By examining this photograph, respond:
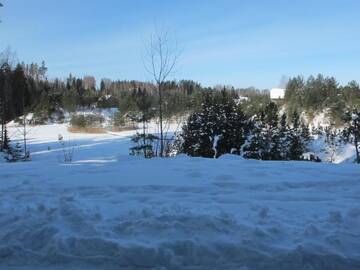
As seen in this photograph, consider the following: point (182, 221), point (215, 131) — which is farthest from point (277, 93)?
point (182, 221)

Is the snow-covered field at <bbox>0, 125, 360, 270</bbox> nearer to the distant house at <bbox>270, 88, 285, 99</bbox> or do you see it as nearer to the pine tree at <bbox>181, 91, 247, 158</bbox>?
the pine tree at <bbox>181, 91, 247, 158</bbox>

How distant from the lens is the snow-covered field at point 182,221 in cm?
324

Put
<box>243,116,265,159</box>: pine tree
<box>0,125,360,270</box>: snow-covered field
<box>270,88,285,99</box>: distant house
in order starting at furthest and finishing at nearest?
1. <box>270,88,285,99</box>: distant house
2. <box>243,116,265,159</box>: pine tree
3. <box>0,125,360,270</box>: snow-covered field

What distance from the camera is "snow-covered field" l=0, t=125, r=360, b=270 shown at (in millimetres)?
3240

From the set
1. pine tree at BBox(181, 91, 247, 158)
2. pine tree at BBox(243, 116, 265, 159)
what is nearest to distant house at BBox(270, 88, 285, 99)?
pine tree at BBox(243, 116, 265, 159)

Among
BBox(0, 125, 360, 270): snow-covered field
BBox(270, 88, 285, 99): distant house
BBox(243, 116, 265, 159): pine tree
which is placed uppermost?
BBox(270, 88, 285, 99): distant house

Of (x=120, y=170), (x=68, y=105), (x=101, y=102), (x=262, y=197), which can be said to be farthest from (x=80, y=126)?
(x=262, y=197)

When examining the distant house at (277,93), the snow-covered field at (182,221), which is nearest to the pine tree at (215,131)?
the snow-covered field at (182,221)

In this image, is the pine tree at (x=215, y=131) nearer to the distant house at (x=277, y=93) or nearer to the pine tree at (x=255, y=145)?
the pine tree at (x=255, y=145)

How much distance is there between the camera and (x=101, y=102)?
179 ft

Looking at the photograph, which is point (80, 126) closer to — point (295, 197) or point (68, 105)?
point (68, 105)

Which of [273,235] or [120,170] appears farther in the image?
[120,170]

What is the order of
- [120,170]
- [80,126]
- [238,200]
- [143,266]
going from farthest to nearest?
[80,126]
[120,170]
[238,200]
[143,266]

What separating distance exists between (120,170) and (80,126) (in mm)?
30533
